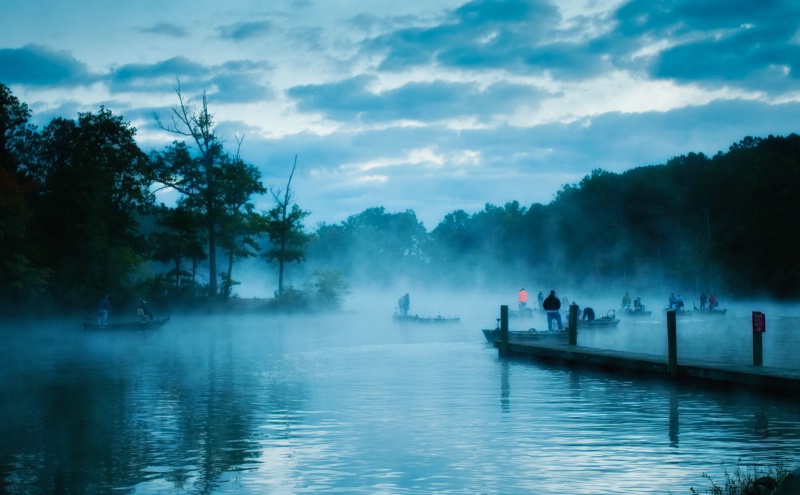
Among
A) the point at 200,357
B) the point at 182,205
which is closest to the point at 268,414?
the point at 200,357

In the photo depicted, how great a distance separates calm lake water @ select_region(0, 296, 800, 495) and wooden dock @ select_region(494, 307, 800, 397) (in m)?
0.44

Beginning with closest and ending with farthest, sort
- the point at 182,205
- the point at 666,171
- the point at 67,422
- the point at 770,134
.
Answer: the point at 67,422
the point at 182,205
the point at 770,134
the point at 666,171

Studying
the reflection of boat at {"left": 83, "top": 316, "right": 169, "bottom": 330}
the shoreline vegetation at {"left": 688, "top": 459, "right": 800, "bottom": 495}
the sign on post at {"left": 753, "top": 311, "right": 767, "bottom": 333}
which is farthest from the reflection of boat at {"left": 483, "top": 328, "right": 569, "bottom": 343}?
the shoreline vegetation at {"left": 688, "top": 459, "right": 800, "bottom": 495}

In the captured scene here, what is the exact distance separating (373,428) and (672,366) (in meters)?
10.9

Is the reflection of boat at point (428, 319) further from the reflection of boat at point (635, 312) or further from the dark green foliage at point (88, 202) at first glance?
the dark green foliage at point (88, 202)

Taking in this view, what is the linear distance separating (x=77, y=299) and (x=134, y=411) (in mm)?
50022

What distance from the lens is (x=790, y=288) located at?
9100 cm

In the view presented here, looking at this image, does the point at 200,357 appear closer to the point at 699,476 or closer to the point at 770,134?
the point at 699,476

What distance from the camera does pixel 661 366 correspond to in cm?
2539

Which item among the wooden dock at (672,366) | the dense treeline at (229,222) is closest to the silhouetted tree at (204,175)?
the dense treeline at (229,222)

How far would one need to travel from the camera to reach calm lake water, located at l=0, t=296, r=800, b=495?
Answer: 1230 cm

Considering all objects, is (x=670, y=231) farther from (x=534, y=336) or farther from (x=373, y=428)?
(x=373, y=428)

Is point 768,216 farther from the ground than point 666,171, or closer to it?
closer to it

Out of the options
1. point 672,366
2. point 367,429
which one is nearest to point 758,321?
point 672,366
